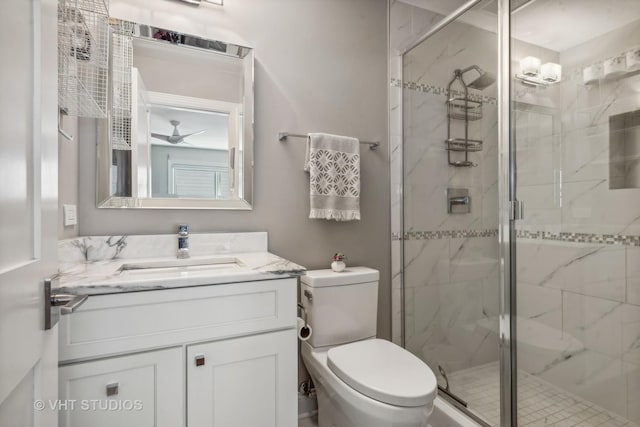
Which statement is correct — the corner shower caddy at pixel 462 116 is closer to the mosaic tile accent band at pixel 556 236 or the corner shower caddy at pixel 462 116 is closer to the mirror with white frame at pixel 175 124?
the mosaic tile accent band at pixel 556 236

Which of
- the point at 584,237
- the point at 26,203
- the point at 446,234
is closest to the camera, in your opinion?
the point at 26,203

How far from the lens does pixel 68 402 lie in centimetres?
93

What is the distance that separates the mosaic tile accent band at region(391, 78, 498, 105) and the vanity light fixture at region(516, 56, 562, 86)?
0.15m

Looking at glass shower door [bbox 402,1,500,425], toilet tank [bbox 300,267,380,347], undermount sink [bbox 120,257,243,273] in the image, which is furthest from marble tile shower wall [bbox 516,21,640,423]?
undermount sink [bbox 120,257,243,273]

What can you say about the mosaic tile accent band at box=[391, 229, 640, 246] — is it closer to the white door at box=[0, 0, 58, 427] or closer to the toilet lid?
the toilet lid

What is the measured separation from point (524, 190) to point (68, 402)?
6.00 feet

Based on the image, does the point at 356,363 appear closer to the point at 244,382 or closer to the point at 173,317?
the point at 244,382

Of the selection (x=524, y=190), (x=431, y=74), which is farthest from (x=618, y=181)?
(x=431, y=74)

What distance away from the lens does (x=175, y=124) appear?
154 cm

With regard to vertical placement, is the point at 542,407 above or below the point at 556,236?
below

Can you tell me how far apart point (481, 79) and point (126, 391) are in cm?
197

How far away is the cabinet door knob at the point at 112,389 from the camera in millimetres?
967

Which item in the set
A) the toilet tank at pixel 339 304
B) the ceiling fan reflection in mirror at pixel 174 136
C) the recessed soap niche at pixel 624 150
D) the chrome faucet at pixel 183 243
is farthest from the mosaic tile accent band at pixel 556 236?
the ceiling fan reflection in mirror at pixel 174 136

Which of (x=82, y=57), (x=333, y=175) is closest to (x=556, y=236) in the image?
(x=333, y=175)
